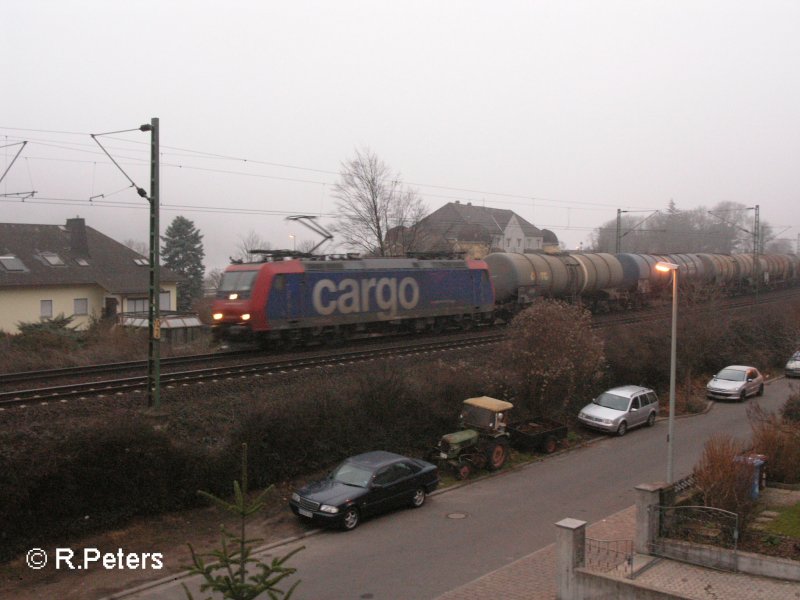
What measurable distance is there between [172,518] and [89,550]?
1.84m

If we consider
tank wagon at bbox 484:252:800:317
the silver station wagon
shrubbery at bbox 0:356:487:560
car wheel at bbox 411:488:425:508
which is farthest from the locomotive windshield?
tank wagon at bbox 484:252:800:317

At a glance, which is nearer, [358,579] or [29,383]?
[358,579]

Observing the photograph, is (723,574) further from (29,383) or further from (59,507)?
(29,383)

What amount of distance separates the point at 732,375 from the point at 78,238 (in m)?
39.1

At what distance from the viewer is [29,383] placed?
60.8 feet

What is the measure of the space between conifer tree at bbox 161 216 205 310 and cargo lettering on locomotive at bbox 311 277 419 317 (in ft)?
142

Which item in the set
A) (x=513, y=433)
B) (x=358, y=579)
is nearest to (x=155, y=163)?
(x=358, y=579)

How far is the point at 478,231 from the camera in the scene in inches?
2844

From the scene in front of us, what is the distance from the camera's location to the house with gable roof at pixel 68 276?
123 feet

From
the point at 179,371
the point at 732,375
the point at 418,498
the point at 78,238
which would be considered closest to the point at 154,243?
the point at 179,371

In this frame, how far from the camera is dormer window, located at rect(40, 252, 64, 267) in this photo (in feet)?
134

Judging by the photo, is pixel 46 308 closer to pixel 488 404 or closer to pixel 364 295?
pixel 364 295

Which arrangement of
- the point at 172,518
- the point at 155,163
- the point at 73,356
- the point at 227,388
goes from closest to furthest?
1. the point at 172,518
2. the point at 155,163
3. the point at 227,388
4. the point at 73,356

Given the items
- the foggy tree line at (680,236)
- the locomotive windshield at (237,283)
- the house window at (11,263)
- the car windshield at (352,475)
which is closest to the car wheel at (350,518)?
the car windshield at (352,475)
